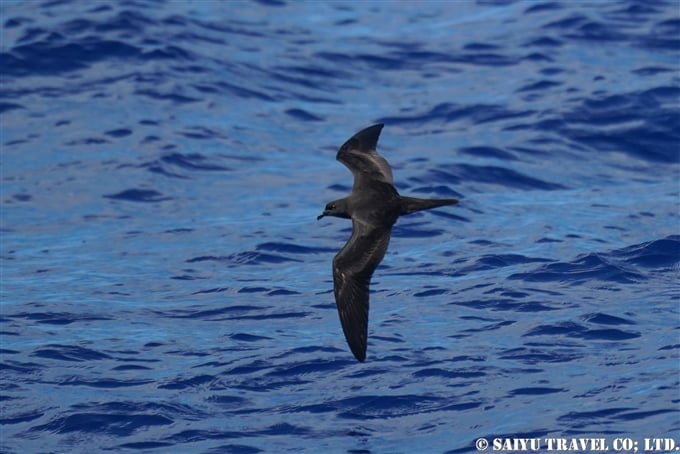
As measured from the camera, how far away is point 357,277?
11.3m

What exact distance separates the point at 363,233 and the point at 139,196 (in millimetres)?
6735

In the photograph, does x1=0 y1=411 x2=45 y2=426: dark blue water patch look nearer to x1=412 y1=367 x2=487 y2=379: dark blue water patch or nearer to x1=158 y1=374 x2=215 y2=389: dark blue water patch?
x1=158 y1=374 x2=215 y2=389: dark blue water patch

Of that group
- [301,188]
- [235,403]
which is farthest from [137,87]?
[235,403]

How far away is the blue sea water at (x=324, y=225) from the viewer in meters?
12.4

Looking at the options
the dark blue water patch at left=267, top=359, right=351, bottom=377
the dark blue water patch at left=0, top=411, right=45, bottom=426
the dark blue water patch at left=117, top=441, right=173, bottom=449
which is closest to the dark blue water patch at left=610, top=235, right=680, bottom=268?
the dark blue water patch at left=267, top=359, right=351, bottom=377

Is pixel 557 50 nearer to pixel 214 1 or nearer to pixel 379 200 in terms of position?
pixel 214 1

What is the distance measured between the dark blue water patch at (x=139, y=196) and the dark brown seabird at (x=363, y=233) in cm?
568

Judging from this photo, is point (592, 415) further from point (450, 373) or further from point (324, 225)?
point (324, 225)

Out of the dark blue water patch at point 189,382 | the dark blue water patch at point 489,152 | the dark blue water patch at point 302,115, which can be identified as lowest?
the dark blue water patch at point 189,382

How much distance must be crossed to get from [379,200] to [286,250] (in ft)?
14.5

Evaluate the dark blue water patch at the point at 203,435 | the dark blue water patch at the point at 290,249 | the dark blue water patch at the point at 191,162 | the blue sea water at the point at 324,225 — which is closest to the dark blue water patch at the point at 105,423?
the blue sea water at the point at 324,225

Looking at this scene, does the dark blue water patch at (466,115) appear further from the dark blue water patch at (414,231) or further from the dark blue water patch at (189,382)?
the dark blue water patch at (189,382)

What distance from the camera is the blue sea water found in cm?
1245

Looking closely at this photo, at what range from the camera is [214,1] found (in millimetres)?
24453
